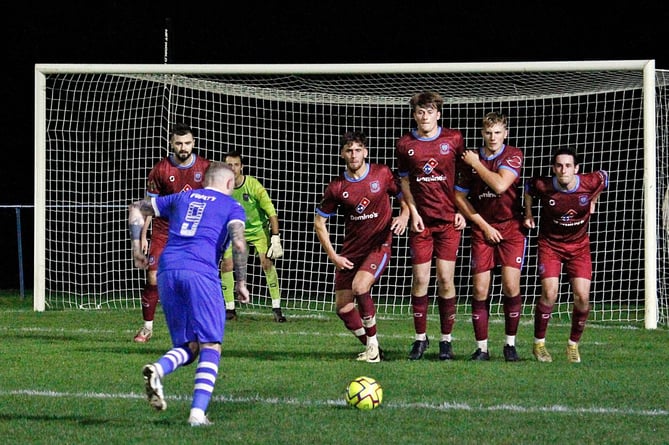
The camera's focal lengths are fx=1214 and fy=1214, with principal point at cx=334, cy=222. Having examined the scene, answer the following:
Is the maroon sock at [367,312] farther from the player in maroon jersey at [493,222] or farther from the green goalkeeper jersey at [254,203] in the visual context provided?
the green goalkeeper jersey at [254,203]

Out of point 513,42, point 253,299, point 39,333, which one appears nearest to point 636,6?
point 513,42

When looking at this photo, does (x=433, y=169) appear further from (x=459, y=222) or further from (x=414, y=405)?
(x=414, y=405)

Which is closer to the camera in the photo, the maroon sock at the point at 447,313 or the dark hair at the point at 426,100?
the dark hair at the point at 426,100

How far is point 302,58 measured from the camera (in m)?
17.9

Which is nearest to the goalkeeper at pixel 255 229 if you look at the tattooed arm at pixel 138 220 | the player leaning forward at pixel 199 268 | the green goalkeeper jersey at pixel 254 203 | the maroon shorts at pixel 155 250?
the green goalkeeper jersey at pixel 254 203

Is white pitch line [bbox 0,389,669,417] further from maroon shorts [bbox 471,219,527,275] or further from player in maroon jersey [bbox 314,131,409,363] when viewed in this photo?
maroon shorts [bbox 471,219,527,275]

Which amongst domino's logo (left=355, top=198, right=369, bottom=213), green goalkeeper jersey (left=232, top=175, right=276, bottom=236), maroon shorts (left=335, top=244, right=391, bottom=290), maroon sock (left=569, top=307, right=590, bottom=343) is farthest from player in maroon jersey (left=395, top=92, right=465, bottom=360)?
green goalkeeper jersey (left=232, top=175, right=276, bottom=236)

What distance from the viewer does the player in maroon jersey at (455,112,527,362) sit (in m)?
9.34

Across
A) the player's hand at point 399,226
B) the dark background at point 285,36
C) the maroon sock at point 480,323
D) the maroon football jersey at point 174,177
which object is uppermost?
the dark background at point 285,36

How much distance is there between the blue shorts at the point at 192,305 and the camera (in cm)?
647

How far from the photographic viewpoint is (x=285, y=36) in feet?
58.4

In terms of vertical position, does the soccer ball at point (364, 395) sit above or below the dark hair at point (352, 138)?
below

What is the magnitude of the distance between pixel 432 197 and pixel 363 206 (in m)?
0.55

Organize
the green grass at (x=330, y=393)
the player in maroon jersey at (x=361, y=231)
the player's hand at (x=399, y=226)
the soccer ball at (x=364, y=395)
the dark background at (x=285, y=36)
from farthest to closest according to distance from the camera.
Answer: the dark background at (x=285, y=36)
the player in maroon jersey at (x=361, y=231)
the player's hand at (x=399, y=226)
the soccer ball at (x=364, y=395)
the green grass at (x=330, y=393)
